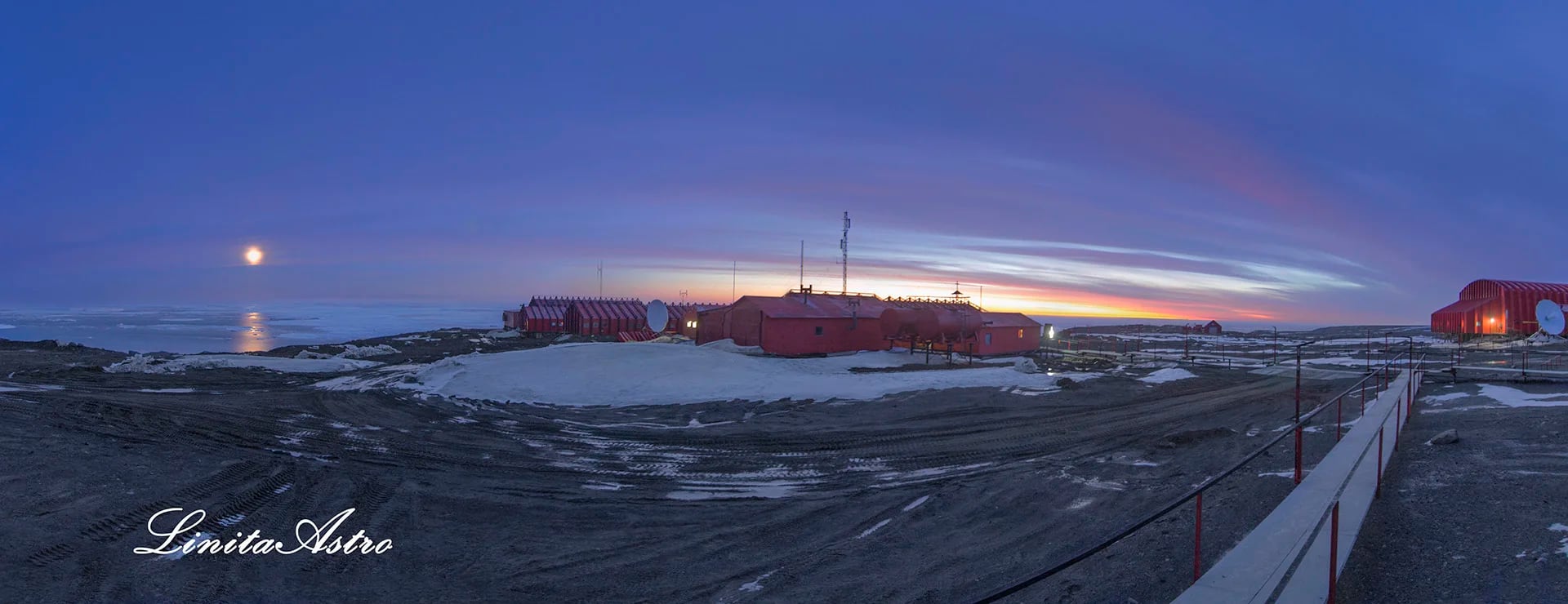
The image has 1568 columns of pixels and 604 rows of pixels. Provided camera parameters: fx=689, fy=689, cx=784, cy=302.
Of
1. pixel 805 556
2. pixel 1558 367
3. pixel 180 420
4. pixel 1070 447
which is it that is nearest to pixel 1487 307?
pixel 1558 367

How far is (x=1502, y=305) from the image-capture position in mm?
51312

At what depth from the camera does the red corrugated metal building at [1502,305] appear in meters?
50.0

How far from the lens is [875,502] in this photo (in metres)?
10.8

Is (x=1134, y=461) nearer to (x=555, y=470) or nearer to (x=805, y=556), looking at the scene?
(x=805, y=556)

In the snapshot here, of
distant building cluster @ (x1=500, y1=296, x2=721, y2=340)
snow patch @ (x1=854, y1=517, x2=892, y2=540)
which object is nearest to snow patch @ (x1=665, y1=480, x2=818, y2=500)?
snow patch @ (x1=854, y1=517, x2=892, y2=540)

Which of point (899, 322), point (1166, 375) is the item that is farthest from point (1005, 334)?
point (1166, 375)

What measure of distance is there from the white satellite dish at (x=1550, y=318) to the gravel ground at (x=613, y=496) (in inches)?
1631

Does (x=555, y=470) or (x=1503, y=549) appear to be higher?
(x=1503, y=549)

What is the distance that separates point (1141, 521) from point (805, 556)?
503cm

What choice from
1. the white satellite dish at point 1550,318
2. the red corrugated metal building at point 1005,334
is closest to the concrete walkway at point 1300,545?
the red corrugated metal building at point 1005,334

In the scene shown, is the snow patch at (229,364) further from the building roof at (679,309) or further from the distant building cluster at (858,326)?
the building roof at (679,309)

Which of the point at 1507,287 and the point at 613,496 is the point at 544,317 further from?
the point at 1507,287

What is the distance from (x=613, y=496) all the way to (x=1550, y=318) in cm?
5994
